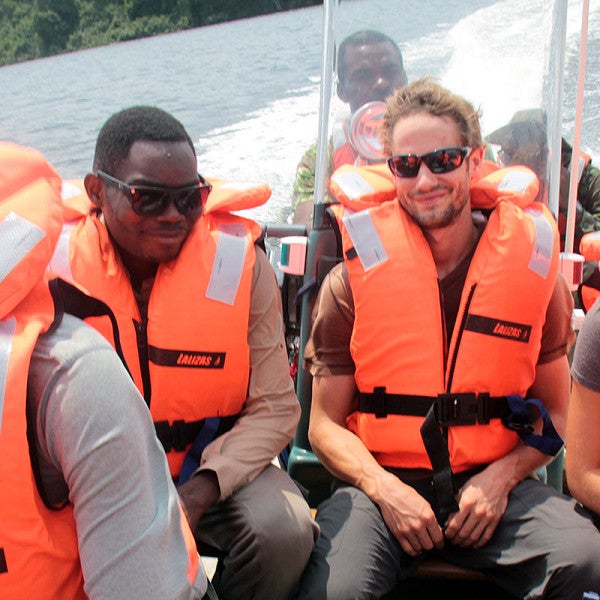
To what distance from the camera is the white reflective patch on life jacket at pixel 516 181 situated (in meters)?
2.12

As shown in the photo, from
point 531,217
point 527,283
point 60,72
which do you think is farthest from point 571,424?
point 60,72

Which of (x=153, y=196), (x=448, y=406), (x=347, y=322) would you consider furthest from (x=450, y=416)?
(x=153, y=196)

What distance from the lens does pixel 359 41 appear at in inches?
105

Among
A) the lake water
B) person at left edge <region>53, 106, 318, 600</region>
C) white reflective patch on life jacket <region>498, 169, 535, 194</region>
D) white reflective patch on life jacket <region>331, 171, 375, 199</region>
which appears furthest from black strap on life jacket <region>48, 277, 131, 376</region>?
the lake water

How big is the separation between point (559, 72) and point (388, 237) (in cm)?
97

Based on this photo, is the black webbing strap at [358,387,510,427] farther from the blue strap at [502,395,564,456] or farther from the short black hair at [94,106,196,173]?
the short black hair at [94,106,196,173]

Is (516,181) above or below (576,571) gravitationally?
above

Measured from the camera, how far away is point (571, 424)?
1630 mm

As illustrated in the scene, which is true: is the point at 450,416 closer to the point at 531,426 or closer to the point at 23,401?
the point at 531,426

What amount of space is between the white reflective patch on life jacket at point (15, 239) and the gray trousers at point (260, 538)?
85cm

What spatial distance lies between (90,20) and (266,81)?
62.3ft

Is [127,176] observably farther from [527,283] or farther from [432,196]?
[527,283]

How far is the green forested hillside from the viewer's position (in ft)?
75.9

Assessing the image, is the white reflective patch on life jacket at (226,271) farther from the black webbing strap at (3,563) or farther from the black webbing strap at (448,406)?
the black webbing strap at (3,563)
